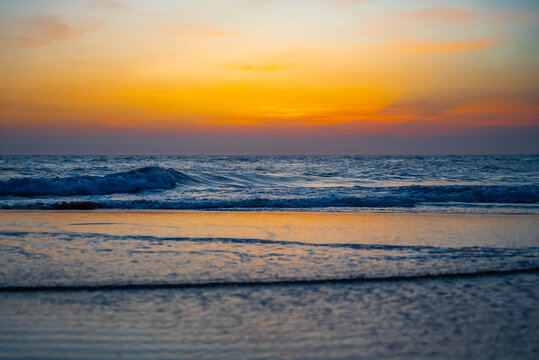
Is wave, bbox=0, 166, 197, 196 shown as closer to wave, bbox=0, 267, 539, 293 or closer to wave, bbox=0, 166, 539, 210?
wave, bbox=0, 166, 539, 210

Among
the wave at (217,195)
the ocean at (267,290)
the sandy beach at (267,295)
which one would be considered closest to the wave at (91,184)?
the wave at (217,195)

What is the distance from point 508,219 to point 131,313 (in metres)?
9.96

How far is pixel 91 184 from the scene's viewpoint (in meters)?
19.8

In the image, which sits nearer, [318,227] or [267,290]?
[267,290]

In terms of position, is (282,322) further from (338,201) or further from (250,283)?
(338,201)

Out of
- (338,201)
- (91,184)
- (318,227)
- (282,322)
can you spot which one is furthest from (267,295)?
(91,184)

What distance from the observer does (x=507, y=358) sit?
292cm

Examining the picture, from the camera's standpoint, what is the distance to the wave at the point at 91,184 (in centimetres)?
1858

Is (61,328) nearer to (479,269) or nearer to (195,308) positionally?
(195,308)

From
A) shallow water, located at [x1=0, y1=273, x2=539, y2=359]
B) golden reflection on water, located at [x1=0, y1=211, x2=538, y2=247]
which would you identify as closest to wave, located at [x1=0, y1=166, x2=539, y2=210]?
Answer: golden reflection on water, located at [x1=0, y1=211, x2=538, y2=247]

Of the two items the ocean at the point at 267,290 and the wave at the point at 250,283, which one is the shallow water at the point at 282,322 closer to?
the ocean at the point at 267,290

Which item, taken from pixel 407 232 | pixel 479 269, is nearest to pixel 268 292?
pixel 479 269

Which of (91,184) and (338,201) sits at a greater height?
(91,184)

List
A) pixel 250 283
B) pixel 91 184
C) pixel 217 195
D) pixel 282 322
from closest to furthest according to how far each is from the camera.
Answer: pixel 282 322, pixel 250 283, pixel 217 195, pixel 91 184
